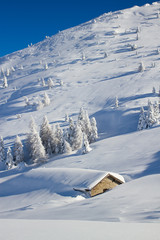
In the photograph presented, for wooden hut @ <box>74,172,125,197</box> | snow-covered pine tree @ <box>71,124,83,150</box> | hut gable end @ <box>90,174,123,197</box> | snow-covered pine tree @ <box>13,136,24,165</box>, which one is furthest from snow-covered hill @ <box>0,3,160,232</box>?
snow-covered pine tree @ <box>71,124,83,150</box>

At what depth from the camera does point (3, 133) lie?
84.6m

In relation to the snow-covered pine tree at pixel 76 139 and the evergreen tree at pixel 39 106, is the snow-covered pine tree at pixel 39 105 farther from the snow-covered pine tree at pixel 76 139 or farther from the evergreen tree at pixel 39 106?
the snow-covered pine tree at pixel 76 139

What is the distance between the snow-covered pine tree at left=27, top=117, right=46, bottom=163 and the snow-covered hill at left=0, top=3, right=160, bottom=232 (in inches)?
142

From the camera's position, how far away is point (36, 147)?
50500 mm

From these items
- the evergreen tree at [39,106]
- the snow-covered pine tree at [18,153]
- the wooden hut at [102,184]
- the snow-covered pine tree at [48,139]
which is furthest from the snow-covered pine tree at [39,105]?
the wooden hut at [102,184]

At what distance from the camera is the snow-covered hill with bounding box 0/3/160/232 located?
28.8ft

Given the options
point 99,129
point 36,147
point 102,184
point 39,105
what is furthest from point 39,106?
point 102,184

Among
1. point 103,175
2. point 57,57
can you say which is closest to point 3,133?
point 103,175

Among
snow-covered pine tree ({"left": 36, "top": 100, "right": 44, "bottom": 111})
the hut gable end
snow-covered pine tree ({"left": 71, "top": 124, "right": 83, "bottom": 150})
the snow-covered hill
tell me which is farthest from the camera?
snow-covered pine tree ({"left": 36, "top": 100, "right": 44, "bottom": 111})

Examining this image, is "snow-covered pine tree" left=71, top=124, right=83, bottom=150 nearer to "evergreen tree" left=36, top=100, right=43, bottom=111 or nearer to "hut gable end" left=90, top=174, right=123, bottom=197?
"hut gable end" left=90, top=174, right=123, bottom=197

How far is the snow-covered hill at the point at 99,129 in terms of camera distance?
878cm

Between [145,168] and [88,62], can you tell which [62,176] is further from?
[88,62]

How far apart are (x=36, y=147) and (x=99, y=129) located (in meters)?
27.9

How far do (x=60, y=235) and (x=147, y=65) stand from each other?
426 ft
